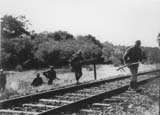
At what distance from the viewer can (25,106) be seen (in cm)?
793

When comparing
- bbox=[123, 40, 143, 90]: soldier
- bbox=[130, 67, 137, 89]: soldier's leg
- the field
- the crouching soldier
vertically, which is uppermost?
bbox=[123, 40, 143, 90]: soldier

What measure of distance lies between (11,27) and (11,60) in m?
14.2

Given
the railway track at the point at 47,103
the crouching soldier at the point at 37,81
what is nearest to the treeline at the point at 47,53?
the crouching soldier at the point at 37,81

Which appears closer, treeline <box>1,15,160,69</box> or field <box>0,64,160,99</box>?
field <box>0,64,160,99</box>

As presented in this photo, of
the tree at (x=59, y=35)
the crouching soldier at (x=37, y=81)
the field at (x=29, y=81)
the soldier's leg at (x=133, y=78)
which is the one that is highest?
the tree at (x=59, y=35)

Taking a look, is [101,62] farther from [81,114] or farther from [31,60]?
[81,114]

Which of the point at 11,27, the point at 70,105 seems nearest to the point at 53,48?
the point at 11,27

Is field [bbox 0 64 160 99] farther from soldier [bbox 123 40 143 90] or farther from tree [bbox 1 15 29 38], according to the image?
tree [bbox 1 15 29 38]

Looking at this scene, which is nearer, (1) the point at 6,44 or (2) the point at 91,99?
(2) the point at 91,99

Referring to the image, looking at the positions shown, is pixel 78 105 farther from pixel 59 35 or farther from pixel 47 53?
pixel 59 35

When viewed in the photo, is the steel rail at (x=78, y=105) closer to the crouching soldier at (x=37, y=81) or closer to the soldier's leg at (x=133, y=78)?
the soldier's leg at (x=133, y=78)

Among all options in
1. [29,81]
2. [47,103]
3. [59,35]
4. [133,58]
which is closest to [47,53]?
[29,81]

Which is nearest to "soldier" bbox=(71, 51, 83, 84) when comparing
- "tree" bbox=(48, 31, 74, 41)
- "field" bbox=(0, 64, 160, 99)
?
"field" bbox=(0, 64, 160, 99)

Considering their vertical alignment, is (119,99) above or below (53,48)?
below
